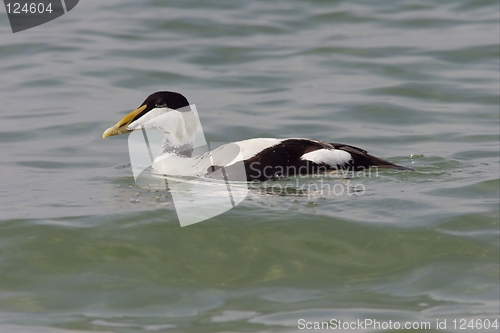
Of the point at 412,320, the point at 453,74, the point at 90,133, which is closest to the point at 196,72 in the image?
the point at 90,133

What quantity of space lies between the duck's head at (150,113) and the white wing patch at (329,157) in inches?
50.4

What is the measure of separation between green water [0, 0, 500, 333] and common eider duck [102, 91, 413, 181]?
18 centimetres

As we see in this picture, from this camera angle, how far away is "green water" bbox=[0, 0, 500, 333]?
464cm

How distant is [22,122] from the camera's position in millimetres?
9250

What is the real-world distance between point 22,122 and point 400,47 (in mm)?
→ 6065

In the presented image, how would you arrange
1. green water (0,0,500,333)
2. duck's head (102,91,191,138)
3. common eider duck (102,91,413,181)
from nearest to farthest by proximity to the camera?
green water (0,0,500,333) → common eider duck (102,91,413,181) → duck's head (102,91,191,138)

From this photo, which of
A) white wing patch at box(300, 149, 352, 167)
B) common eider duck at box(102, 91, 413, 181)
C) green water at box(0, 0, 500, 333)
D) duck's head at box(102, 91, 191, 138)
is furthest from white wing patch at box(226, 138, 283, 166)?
duck's head at box(102, 91, 191, 138)

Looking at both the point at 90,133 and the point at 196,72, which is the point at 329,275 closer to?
the point at 90,133

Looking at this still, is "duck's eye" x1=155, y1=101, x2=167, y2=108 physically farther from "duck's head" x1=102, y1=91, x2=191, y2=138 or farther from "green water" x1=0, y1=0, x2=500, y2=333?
"green water" x1=0, y1=0, x2=500, y2=333

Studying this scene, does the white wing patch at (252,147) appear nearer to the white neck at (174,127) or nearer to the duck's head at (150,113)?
the white neck at (174,127)

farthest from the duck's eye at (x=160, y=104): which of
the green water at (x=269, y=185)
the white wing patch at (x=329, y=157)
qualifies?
the white wing patch at (x=329, y=157)

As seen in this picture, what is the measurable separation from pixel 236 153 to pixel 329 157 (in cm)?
78

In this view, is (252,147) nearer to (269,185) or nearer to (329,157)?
(269,185)

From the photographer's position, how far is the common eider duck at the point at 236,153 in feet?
21.5
